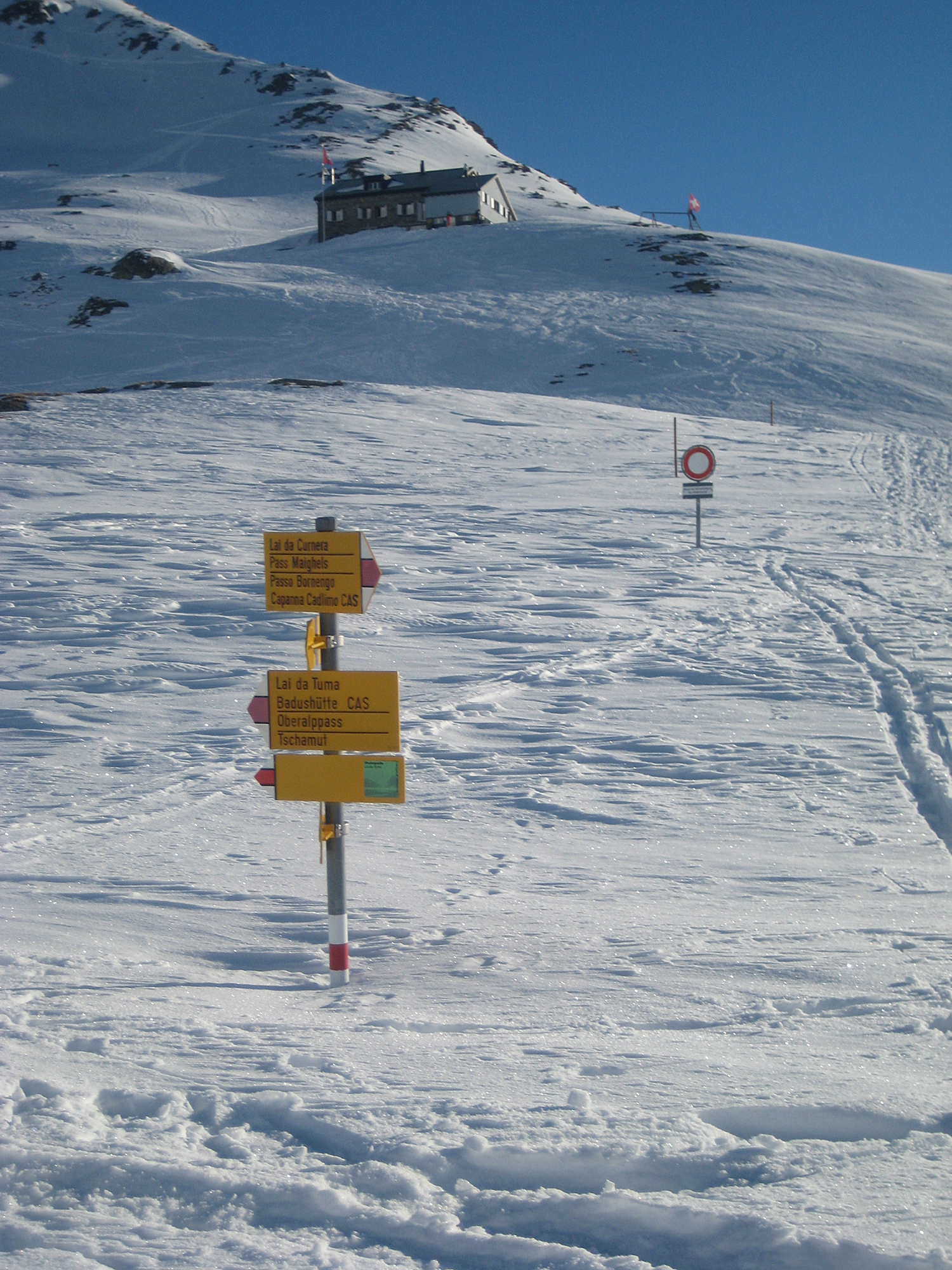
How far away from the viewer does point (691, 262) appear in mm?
48406

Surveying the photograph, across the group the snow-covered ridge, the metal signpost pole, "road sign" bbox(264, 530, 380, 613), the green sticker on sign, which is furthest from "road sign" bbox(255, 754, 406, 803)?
the snow-covered ridge

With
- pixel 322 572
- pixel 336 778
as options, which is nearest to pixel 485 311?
pixel 322 572

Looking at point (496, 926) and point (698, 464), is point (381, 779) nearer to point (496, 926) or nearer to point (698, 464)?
point (496, 926)

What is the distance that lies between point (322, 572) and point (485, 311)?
38.9 m

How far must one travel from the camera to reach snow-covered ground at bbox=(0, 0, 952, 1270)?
8.29 feet

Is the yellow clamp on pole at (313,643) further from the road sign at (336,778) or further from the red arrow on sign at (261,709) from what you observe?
the road sign at (336,778)

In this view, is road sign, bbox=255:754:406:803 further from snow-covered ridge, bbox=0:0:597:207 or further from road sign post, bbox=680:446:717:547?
snow-covered ridge, bbox=0:0:597:207

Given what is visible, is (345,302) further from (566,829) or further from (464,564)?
(566,829)

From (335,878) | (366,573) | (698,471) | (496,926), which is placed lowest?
(496,926)

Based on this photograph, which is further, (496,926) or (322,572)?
(496,926)

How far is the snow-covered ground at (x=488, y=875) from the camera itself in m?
2.53

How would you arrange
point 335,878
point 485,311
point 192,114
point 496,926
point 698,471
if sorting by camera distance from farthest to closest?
point 192,114, point 485,311, point 698,471, point 496,926, point 335,878

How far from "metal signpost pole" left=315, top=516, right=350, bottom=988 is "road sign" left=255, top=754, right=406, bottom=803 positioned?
0.12 metres

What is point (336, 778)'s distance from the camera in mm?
3873
